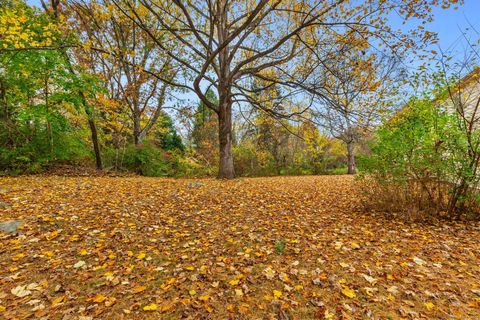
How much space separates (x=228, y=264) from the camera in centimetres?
274

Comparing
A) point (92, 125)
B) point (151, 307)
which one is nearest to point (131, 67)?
point (92, 125)

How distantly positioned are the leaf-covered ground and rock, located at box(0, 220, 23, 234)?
0.11 metres

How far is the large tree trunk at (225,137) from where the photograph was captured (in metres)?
8.70

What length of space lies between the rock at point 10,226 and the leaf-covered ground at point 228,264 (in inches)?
4.3

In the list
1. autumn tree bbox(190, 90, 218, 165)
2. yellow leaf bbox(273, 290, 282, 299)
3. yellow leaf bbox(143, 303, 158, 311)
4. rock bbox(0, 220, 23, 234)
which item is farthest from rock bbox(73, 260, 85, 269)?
autumn tree bbox(190, 90, 218, 165)

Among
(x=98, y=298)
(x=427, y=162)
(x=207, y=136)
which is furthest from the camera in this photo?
(x=207, y=136)

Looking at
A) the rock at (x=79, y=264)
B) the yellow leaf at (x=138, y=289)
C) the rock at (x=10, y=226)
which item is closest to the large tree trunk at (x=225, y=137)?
the rock at (x=10, y=226)

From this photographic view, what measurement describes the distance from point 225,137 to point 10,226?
6445mm

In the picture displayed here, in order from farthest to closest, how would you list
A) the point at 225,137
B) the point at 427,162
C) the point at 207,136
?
the point at 207,136
the point at 225,137
the point at 427,162

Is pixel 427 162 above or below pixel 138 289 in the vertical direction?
above

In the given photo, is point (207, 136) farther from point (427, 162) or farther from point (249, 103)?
point (427, 162)

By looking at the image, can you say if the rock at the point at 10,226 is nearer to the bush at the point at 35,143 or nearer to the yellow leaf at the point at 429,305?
the yellow leaf at the point at 429,305

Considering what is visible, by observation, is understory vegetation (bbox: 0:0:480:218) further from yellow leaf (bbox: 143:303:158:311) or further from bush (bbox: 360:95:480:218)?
yellow leaf (bbox: 143:303:158:311)

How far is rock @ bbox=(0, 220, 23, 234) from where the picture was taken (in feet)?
10.7
